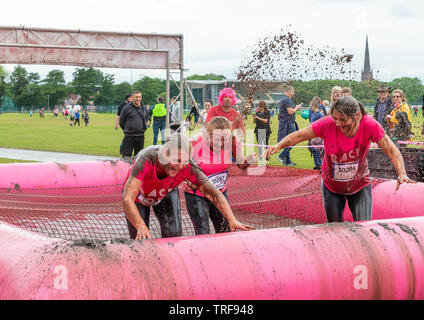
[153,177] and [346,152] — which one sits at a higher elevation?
[346,152]

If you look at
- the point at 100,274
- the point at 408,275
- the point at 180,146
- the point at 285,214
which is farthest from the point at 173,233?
the point at 285,214

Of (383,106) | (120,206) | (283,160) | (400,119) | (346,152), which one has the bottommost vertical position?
(283,160)

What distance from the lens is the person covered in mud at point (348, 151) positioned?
420 cm

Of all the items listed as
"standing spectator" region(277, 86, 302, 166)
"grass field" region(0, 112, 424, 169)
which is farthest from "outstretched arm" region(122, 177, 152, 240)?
"grass field" region(0, 112, 424, 169)

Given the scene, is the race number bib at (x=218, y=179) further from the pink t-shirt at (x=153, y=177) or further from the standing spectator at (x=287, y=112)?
the standing spectator at (x=287, y=112)

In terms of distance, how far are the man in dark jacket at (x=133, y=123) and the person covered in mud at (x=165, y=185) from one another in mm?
6175

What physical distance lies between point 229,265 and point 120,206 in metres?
3.06

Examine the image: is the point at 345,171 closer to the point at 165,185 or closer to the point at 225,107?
the point at 165,185

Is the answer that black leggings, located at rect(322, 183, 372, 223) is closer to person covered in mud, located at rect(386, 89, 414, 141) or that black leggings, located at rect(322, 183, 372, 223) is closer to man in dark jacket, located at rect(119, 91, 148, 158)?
person covered in mud, located at rect(386, 89, 414, 141)

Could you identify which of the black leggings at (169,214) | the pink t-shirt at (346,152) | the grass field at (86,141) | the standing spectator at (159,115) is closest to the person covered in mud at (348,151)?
the pink t-shirt at (346,152)

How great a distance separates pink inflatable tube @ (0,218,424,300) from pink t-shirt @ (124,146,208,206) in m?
0.57

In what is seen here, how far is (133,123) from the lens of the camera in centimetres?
1059

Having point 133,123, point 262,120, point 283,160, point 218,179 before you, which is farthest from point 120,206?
point 283,160

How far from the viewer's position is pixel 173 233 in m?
4.59
